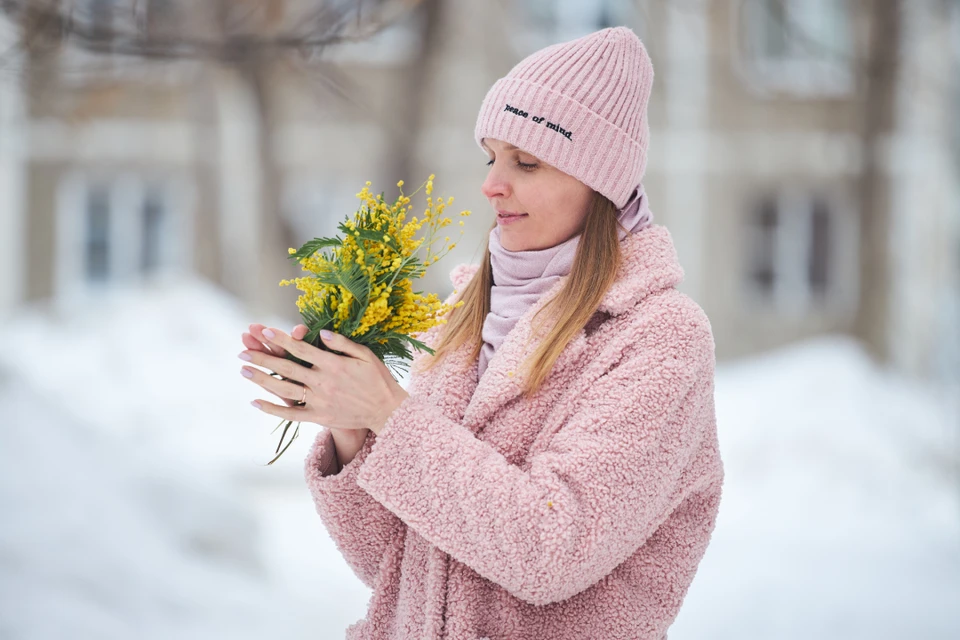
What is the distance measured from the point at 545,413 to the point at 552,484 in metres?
0.20

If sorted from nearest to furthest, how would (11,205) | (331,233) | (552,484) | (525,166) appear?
(552,484) < (525,166) < (331,233) < (11,205)

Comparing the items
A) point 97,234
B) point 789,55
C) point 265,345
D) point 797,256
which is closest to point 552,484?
point 265,345

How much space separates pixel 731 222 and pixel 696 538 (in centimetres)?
1217

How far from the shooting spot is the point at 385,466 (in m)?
1.51

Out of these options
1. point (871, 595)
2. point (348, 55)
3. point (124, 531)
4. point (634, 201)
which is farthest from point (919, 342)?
point (634, 201)

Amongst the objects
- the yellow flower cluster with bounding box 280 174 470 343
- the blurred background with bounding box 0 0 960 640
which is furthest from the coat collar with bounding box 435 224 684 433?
the blurred background with bounding box 0 0 960 640

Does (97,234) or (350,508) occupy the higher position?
(350,508)

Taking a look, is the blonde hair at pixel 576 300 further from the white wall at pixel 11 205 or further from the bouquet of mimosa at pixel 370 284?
the white wall at pixel 11 205

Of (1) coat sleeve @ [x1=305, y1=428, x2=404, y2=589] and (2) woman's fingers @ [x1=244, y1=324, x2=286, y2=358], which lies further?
(1) coat sleeve @ [x1=305, y1=428, x2=404, y2=589]

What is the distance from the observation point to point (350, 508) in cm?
168

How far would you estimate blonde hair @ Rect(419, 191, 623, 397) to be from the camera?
63.0 inches

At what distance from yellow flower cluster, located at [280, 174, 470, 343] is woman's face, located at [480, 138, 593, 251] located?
110 millimetres

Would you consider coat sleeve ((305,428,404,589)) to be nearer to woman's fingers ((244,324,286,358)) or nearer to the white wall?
woman's fingers ((244,324,286,358))

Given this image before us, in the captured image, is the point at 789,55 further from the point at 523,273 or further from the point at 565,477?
the point at 565,477
